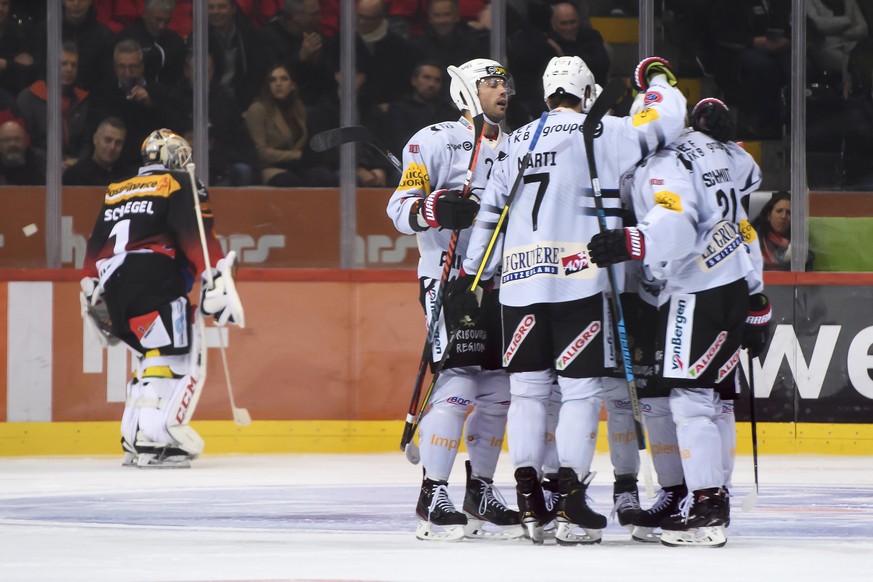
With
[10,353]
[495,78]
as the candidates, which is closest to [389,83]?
[10,353]

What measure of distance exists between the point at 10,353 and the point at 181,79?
6.71ft

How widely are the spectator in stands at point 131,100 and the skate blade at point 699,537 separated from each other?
6000 millimetres

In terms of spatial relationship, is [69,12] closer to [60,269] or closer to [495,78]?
[60,269]

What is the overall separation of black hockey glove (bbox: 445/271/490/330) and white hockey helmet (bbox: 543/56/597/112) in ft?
2.40

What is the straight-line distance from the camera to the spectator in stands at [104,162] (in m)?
10.9

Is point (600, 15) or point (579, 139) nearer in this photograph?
point (579, 139)

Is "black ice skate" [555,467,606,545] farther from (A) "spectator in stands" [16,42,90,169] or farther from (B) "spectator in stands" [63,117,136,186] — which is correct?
(A) "spectator in stands" [16,42,90,169]

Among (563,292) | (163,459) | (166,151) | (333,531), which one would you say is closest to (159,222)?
(166,151)

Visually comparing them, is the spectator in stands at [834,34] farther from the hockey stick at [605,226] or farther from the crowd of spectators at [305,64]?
the hockey stick at [605,226]

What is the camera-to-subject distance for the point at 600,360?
580 cm

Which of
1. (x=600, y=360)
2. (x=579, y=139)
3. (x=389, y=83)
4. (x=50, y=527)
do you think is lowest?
(x=50, y=527)

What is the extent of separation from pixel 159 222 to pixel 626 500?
4262 mm

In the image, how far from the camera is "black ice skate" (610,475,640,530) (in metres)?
6.04

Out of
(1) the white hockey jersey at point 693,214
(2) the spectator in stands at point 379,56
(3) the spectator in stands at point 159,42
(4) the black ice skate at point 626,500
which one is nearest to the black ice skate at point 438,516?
(4) the black ice skate at point 626,500
